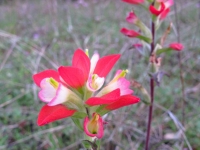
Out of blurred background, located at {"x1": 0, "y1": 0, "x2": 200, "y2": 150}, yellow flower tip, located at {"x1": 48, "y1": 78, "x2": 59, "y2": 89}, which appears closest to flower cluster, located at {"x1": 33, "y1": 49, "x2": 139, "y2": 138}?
yellow flower tip, located at {"x1": 48, "y1": 78, "x2": 59, "y2": 89}

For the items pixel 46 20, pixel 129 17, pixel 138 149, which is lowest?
pixel 138 149

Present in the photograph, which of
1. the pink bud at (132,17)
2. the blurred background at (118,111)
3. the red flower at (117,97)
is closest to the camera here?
the red flower at (117,97)

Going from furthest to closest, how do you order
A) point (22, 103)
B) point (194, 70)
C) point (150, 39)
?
point (194, 70) < point (22, 103) < point (150, 39)

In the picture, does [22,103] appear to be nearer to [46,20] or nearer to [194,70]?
[194,70]

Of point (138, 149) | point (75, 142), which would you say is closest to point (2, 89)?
point (75, 142)

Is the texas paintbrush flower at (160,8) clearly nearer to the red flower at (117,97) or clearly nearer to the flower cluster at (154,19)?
the flower cluster at (154,19)

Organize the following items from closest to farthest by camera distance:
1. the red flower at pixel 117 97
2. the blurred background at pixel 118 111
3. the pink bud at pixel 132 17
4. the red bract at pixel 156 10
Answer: the red flower at pixel 117 97, the red bract at pixel 156 10, the pink bud at pixel 132 17, the blurred background at pixel 118 111

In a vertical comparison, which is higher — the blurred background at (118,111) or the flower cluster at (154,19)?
the flower cluster at (154,19)

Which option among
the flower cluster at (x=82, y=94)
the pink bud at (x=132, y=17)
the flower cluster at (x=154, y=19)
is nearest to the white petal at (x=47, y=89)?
the flower cluster at (x=82, y=94)

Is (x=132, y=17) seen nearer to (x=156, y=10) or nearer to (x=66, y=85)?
(x=156, y=10)
